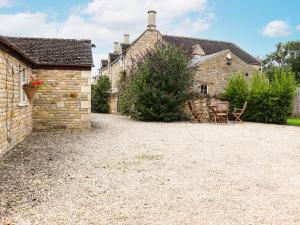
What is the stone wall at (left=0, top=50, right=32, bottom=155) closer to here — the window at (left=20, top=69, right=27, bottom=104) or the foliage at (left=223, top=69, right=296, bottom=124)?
the window at (left=20, top=69, right=27, bottom=104)

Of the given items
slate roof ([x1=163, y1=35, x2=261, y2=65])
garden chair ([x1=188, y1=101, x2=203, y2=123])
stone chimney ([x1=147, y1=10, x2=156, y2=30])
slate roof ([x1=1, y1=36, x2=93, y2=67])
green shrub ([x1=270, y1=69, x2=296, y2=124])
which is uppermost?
stone chimney ([x1=147, y1=10, x2=156, y2=30])

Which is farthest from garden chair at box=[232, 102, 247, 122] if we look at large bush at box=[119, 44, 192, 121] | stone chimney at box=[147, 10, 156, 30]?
stone chimney at box=[147, 10, 156, 30]

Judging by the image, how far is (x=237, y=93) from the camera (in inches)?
794

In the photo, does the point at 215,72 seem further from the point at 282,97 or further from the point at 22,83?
the point at 22,83

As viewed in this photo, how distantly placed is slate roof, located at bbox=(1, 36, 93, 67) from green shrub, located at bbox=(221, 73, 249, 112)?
8943 millimetres

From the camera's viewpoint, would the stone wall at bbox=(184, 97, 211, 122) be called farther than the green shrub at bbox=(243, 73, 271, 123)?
Yes

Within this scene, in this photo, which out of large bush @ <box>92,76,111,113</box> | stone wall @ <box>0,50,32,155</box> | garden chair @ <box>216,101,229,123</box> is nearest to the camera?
stone wall @ <box>0,50,32,155</box>

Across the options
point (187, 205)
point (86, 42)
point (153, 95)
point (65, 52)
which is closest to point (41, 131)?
point (65, 52)

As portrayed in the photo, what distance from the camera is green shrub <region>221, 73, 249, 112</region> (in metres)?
20.0

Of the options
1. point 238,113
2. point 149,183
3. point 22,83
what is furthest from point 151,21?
point 149,183

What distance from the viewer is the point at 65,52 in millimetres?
14320

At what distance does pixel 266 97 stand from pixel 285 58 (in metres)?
40.3

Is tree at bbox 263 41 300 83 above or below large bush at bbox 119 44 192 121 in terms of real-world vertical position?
above

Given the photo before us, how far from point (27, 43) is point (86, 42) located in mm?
2562
